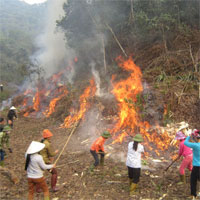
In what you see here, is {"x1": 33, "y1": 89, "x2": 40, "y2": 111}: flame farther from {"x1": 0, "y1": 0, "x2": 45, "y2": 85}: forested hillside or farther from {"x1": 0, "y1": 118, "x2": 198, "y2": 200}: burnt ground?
{"x1": 0, "y1": 118, "x2": 198, "y2": 200}: burnt ground

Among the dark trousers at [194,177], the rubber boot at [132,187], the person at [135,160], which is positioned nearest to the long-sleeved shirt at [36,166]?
the person at [135,160]

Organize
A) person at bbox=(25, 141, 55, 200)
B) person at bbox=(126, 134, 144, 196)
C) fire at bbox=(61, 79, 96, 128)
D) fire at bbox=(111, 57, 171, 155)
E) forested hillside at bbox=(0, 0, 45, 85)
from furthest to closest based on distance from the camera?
forested hillside at bbox=(0, 0, 45, 85) → fire at bbox=(61, 79, 96, 128) → fire at bbox=(111, 57, 171, 155) → person at bbox=(126, 134, 144, 196) → person at bbox=(25, 141, 55, 200)

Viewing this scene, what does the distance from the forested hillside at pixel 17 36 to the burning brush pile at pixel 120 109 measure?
18.4ft

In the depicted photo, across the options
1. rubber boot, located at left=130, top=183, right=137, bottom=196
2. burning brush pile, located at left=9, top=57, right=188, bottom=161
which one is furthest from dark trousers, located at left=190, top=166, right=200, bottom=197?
burning brush pile, located at left=9, top=57, right=188, bottom=161

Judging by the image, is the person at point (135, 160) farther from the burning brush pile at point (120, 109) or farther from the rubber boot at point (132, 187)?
the burning brush pile at point (120, 109)

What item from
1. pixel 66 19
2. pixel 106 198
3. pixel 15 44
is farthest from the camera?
pixel 15 44

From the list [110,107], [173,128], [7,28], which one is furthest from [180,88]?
[7,28]

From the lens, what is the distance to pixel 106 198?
494 centimetres

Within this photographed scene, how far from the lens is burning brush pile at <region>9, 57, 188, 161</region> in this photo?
8.66m

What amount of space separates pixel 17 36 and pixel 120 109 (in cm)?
4468

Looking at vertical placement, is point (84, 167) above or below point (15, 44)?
below

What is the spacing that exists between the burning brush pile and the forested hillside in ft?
18.4

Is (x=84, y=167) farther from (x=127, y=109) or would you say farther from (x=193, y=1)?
(x=193, y=1)

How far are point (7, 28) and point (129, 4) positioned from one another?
1875 inches
